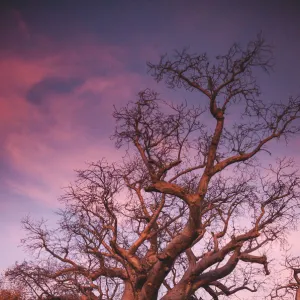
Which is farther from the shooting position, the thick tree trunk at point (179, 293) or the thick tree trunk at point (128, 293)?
the thick tree trunk at point (128, 293)

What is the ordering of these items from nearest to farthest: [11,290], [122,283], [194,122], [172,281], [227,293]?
[194,122]
[122,283]
[227,293]
[172,281]
[11,290]

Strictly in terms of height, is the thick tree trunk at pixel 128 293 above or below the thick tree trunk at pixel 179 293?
below

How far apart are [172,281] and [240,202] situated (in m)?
4.15

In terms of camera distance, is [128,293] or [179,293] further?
[128,293]

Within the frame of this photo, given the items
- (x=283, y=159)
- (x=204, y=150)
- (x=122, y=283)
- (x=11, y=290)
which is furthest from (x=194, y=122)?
(x=11, y=290)

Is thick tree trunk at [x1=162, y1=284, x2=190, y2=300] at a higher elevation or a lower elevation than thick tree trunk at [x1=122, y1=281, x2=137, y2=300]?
higher

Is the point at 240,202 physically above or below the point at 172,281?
above

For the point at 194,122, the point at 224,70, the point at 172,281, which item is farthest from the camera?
the point at 172,281

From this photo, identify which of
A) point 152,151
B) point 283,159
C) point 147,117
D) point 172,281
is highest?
point 283,159

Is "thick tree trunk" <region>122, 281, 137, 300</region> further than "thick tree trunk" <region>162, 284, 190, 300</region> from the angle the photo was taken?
Yes

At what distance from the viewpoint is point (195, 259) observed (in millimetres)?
12695

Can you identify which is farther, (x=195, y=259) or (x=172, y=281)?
(x=172, y=281)

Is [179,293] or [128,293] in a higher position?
[179,293]

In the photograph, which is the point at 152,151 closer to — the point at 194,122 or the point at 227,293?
the point at 194,122
